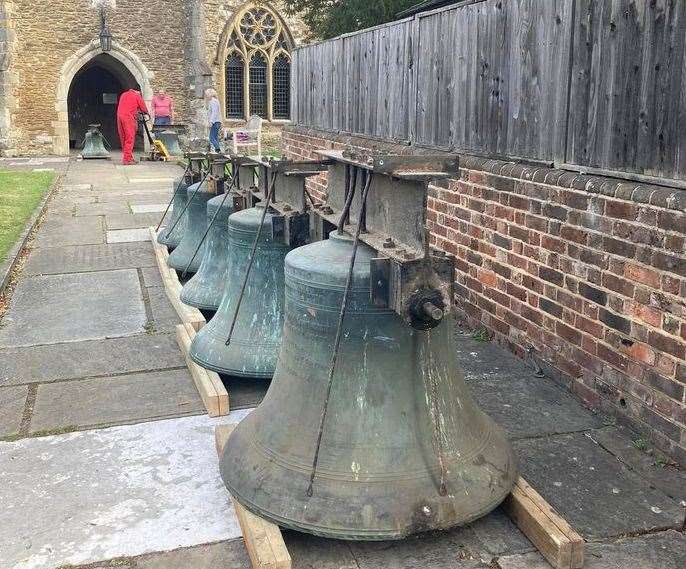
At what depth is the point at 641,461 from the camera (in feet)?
12.0

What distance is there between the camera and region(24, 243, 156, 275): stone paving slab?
7949mm

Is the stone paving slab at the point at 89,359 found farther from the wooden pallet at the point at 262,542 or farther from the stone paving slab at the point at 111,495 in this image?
the wooden pallet at the point at 262,542

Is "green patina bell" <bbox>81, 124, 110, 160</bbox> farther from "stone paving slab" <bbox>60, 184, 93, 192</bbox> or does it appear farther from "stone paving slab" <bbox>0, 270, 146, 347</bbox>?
"stone paving slab" <bbox>0, 270, 146, 347</bbox>

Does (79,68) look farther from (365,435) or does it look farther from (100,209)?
(365,435)

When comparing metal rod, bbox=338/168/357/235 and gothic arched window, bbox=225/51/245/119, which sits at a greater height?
gothic arched window, bbox=225/51/245/119

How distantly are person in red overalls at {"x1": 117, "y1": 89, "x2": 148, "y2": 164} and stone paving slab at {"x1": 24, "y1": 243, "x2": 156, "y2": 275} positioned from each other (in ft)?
39.2

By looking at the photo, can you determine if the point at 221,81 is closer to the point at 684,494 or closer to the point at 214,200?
the point at 214,200

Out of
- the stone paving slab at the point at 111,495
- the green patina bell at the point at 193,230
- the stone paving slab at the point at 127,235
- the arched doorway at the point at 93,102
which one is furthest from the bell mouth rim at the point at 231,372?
the arched doorway at the point at 93,102

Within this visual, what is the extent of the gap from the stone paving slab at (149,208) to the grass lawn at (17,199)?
1.47 meters

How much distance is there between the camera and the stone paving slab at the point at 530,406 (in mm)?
4020

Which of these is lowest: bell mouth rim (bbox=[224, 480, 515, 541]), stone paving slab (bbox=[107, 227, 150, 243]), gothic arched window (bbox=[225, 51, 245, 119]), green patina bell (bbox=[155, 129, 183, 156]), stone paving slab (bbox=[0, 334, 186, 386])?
stone paving slab (bbox=[0, 334, 186, 386])

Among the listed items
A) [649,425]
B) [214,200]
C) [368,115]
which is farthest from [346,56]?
[649,425]

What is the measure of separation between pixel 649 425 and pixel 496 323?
1622 mm

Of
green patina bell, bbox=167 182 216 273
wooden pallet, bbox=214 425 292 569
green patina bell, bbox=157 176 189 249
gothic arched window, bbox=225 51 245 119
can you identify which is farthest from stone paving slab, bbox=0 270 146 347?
gothic arched window, bbox=225 51 245 119
